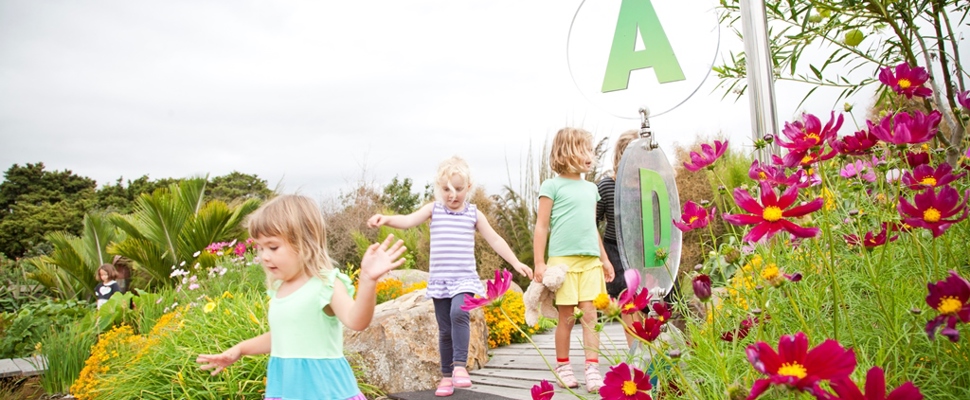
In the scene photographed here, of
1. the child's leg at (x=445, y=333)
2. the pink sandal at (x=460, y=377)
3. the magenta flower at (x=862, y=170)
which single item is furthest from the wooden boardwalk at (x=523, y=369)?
the magenta flower at (x=862, y=170)

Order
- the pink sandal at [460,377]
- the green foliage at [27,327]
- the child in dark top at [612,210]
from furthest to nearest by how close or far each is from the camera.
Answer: the green foliage at [27,327]
the child in dark top at [612,210]
the pink sandal at [460,377]

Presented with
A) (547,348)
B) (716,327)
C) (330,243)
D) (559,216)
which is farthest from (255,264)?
(330,243)

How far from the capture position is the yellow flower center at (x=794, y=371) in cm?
91

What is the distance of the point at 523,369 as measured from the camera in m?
4.72

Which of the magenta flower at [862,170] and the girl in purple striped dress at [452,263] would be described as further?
the girl in purple striped dress at [452,263]

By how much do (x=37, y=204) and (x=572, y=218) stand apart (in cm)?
2820

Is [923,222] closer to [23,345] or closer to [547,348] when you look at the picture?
[547,348]

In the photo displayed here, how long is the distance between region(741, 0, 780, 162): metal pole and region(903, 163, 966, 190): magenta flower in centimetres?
106

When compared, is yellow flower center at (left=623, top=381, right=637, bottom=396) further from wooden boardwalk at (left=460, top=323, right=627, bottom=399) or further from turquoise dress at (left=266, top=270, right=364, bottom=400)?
wooden boardwalk at (left=460, top=323, right=627, bottom=399)

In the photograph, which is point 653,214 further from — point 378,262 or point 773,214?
point 773,214

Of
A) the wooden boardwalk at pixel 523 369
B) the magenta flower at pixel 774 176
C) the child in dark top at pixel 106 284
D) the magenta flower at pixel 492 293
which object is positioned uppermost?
the magenta flower at pixel 774 176

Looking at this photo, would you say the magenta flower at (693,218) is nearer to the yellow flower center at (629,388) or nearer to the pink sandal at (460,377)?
the yellow flower center at (629,388)

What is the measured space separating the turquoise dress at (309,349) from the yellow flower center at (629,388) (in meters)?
1.10

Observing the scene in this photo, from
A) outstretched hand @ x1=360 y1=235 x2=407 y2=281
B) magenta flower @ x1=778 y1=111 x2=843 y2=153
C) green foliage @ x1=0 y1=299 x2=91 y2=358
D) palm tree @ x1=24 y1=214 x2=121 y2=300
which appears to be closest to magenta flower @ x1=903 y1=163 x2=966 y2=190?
magenta flower @ x1=778 y1=111 x2=843 y2=153
